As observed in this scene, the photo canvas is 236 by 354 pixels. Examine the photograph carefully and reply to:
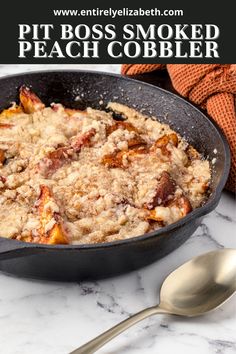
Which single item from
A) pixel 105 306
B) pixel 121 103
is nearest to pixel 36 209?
pixel 105 306

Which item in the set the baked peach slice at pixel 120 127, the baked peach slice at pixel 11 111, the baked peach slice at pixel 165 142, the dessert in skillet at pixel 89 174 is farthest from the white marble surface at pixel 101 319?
the baked peach slice at pixel 11 111

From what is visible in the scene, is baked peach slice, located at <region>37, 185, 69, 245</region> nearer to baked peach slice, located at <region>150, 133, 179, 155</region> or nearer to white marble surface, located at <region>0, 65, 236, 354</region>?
white marble surface, located at <region>0, 65, 236, 354</region>

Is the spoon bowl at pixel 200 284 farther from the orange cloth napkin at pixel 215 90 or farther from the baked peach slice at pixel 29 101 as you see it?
the baked peach slice at pixel 29 101

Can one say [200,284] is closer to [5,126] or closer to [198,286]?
[198,286]

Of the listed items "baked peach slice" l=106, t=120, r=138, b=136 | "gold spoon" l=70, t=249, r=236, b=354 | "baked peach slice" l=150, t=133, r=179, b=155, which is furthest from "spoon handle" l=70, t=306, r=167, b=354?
"baked peach slice" l=106, t=120, r=138, b=136

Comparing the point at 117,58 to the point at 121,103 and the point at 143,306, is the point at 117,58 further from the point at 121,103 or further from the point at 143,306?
the point at 143,306
